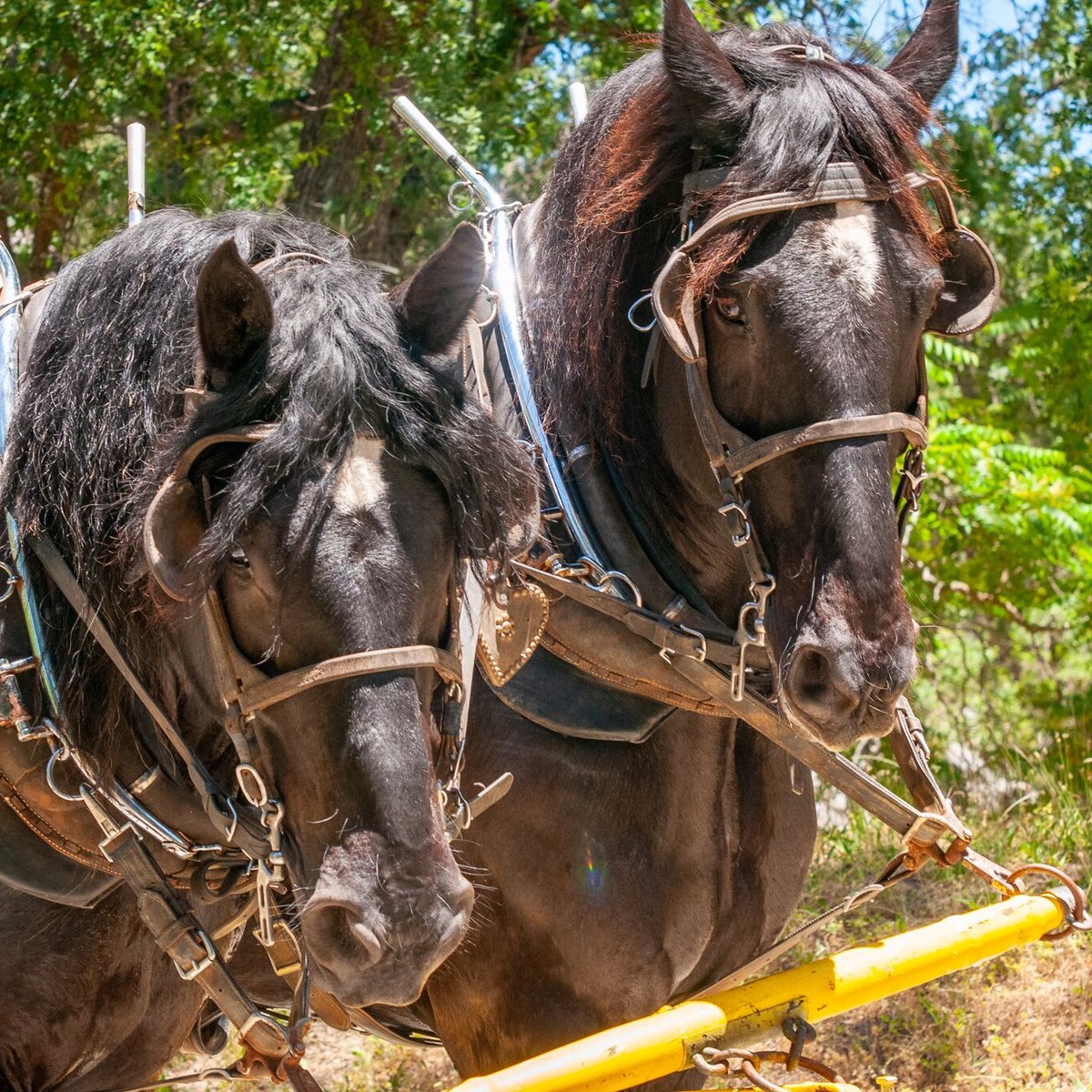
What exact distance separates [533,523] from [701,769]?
792 millimetres

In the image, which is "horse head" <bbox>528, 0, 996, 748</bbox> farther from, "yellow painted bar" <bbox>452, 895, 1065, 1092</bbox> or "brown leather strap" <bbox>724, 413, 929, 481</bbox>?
"yellow painted bar" <bbox>452, 895, 1065, 1092</bbox>

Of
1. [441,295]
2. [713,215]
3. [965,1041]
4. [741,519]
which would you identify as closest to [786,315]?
[713,215]

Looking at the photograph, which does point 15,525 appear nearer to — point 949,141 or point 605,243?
point 605,243

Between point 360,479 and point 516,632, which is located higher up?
point 360,479

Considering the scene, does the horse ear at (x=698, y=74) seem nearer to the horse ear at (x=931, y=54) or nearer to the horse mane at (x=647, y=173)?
the horse mane at (x=647, y=173)

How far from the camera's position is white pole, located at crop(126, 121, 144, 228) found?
263 cm

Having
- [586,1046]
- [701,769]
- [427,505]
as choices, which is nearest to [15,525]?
[427,505]

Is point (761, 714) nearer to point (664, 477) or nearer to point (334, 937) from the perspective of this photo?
point (664, 477)

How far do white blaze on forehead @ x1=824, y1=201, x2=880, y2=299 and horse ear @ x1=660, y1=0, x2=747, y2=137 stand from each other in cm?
28

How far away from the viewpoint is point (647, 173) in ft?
8.24

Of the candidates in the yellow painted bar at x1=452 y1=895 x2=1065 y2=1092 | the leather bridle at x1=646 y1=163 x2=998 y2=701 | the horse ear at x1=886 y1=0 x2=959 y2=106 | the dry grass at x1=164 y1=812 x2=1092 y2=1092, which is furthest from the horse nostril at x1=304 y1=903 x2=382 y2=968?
the dry grass at x1=164 y1=812 x2=1092 y2=1092

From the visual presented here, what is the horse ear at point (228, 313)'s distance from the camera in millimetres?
1782

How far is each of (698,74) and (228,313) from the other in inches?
40.0

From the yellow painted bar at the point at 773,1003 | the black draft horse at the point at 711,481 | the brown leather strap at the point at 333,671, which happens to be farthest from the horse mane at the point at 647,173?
the yellow painted bar at the point at 773,1003
